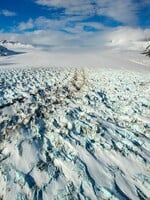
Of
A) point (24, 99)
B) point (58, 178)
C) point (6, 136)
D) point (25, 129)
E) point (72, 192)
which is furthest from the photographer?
point (24, 99)

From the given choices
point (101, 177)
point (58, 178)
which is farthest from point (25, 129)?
point (101, 177)

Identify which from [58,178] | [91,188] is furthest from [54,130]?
[91,188]

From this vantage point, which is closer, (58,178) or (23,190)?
(23,190)

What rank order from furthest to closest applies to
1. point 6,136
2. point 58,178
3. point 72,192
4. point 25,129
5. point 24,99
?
point 24,99 → point 25,129 → point 6,136 → point 58,178 → point 72,192

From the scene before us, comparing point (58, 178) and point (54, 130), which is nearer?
point (58, 178)

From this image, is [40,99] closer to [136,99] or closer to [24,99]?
[24,99]

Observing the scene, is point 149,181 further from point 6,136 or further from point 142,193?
point 6,136
